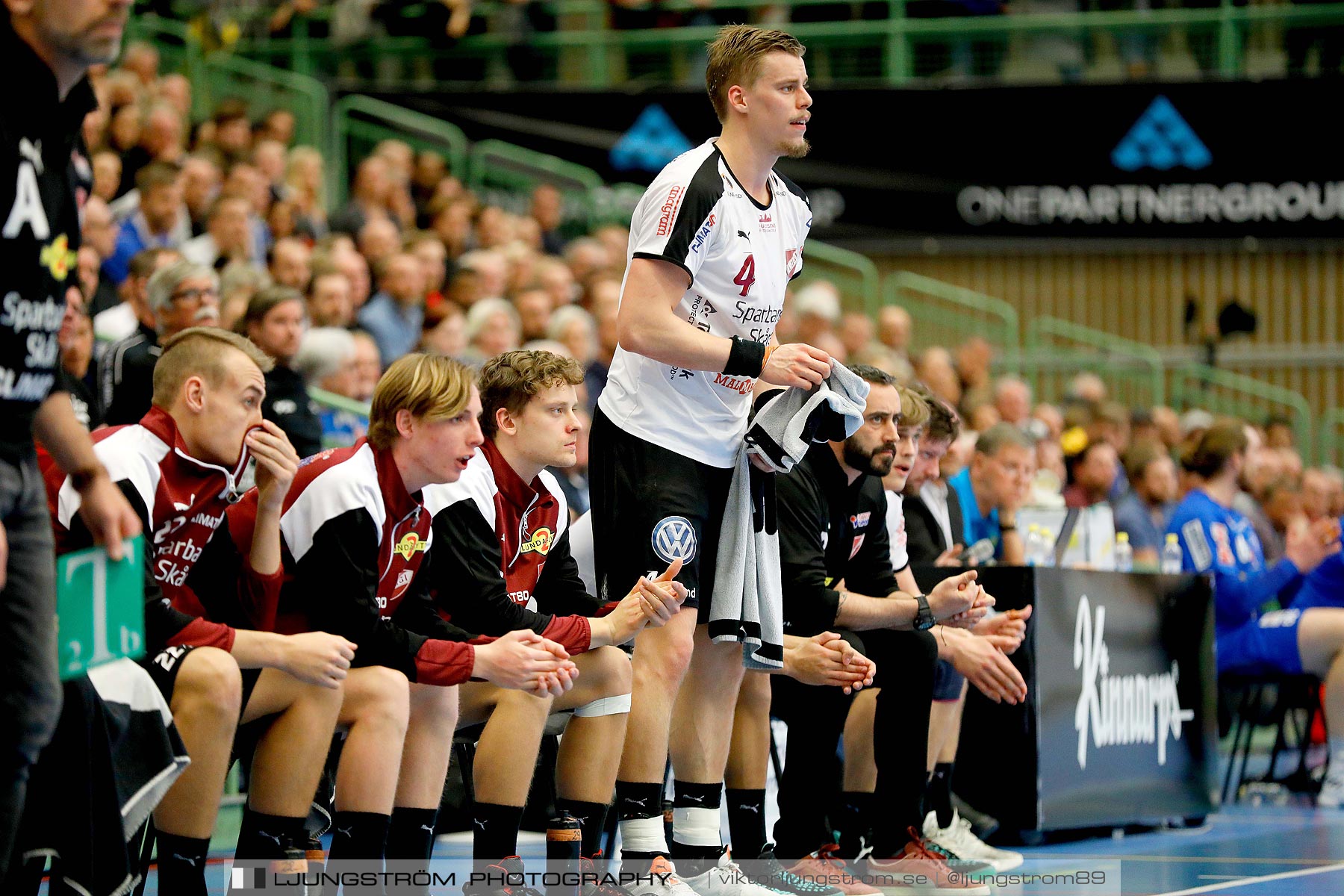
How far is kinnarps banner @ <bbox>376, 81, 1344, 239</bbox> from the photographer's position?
14.3 metres

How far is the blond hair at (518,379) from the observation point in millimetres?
4492

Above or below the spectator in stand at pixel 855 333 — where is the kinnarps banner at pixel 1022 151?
above

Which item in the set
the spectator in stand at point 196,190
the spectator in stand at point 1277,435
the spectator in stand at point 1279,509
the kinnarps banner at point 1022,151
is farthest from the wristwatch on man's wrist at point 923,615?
the kinnarps banner at point 1022,151

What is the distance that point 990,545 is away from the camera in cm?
633

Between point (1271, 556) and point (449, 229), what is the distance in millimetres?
5894

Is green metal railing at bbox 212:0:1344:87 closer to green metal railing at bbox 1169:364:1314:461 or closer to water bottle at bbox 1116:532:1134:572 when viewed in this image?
green metal railing at bbox 1169:364:1314:461

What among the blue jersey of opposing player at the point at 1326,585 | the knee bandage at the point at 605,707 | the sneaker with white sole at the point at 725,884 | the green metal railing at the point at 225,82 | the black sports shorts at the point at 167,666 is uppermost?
the green metal railing at the point at 225,82

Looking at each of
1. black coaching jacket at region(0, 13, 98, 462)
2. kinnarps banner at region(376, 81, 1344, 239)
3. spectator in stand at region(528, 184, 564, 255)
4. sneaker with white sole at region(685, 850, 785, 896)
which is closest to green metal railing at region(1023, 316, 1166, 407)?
kinnarps banner at region(376, 81, 1344, 239)

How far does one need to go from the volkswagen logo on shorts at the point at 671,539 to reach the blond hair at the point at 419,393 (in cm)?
61

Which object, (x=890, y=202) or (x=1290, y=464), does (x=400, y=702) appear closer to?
(x=1290, y=464)

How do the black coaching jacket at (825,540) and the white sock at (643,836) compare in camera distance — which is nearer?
the white sock at (643,836)

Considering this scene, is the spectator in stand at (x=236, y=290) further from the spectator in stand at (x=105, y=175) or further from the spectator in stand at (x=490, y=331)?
the spectator in stand at (x=105, y=175)

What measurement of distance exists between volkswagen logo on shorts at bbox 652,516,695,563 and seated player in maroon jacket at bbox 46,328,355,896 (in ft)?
3.11

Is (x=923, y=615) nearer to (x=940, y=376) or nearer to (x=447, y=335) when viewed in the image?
(x=447, y=335)
